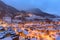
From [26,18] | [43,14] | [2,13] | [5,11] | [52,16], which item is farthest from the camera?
[2,13]

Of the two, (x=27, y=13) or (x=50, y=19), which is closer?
(x=50, y=19)

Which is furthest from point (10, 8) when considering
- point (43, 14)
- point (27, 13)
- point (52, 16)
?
point (52, 16)

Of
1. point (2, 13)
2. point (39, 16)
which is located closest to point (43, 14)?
point (39, 16)

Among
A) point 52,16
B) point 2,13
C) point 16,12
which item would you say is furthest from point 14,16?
point 52,16

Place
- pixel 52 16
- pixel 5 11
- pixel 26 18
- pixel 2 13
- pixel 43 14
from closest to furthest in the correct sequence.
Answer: pixel 52 16 → pixel 43 14 → pixel 26 18 → pixel 5 11 → pixel 2 13

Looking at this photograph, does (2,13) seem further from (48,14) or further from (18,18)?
(48,14)

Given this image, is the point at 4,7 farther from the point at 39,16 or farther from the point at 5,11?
the point at 39,16

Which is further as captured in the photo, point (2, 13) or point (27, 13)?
point (2, 13)

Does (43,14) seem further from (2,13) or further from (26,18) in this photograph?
(2,13)
